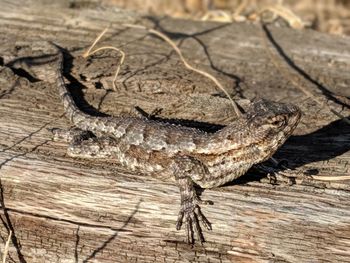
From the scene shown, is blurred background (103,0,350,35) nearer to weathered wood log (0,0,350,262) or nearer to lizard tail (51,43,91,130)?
weathered wood log (0,0,350,262)

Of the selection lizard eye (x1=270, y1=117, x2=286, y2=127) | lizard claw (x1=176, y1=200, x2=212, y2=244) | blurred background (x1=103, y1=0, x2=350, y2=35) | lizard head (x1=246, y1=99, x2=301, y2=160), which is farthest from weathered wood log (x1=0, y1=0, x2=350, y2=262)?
blurred background (x1=103, y1=0, x2=350, y2=35)

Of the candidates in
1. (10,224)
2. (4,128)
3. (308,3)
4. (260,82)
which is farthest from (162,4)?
(10,224)

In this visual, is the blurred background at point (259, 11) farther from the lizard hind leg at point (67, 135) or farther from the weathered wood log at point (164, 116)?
the lizard hind leg at point (67, 135)

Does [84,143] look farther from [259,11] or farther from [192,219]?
[259,11]

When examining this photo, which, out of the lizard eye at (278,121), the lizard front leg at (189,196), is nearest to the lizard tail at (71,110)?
the lizard front leg at (189,196)

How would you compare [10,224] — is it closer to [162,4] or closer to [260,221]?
[260,221]

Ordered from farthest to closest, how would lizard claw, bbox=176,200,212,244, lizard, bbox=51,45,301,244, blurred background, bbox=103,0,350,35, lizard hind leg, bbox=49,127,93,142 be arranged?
1. blurred background, bbox=103,0,350,35
2. lizard hind leg, bbox=49,127,93,142
3. lizard, bbox=51,45,301,244
4. lizard claw, bbox=176,200,212,244
